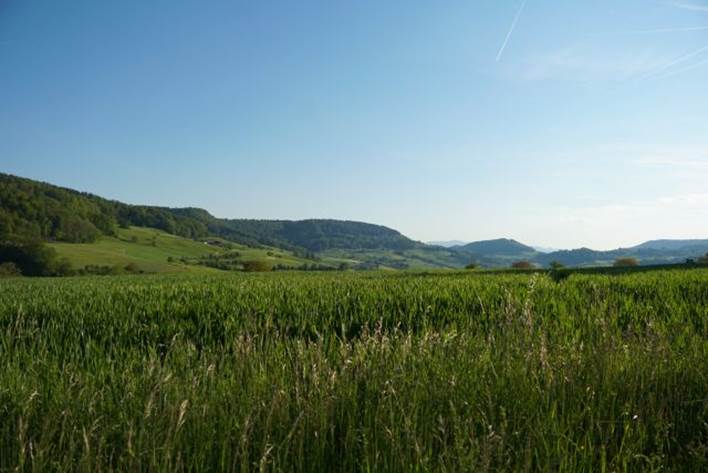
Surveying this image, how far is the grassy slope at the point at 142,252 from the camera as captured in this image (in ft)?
310

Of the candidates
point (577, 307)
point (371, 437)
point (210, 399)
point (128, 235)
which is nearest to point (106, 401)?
point (210, 399)

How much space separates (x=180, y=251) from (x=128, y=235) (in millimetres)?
19792

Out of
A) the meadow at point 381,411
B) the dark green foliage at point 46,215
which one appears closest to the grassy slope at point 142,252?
the dark green foliage at point 46,215

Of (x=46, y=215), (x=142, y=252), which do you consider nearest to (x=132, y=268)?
(x=142, y=252)

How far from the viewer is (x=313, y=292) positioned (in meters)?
10.2

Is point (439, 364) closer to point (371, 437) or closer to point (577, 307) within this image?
point (371, 437)

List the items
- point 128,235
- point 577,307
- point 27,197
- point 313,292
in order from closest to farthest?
point 577,307 < point 313,292 < point 27,197 < point 128,235

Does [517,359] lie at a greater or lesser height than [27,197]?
lesser

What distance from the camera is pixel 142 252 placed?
120062 mm

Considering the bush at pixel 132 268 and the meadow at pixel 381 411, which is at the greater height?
the meadow at pixel 381 411

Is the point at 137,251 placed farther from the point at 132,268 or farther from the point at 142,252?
the point at 132,268

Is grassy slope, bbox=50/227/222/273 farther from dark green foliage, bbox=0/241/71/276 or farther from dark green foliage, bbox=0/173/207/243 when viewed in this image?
dark green foliage, bbox=0/173/207/243

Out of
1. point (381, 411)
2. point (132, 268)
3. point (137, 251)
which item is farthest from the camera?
point (137, 251)

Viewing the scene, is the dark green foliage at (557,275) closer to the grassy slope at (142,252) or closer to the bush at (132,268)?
the grassy slope at (142,252)
